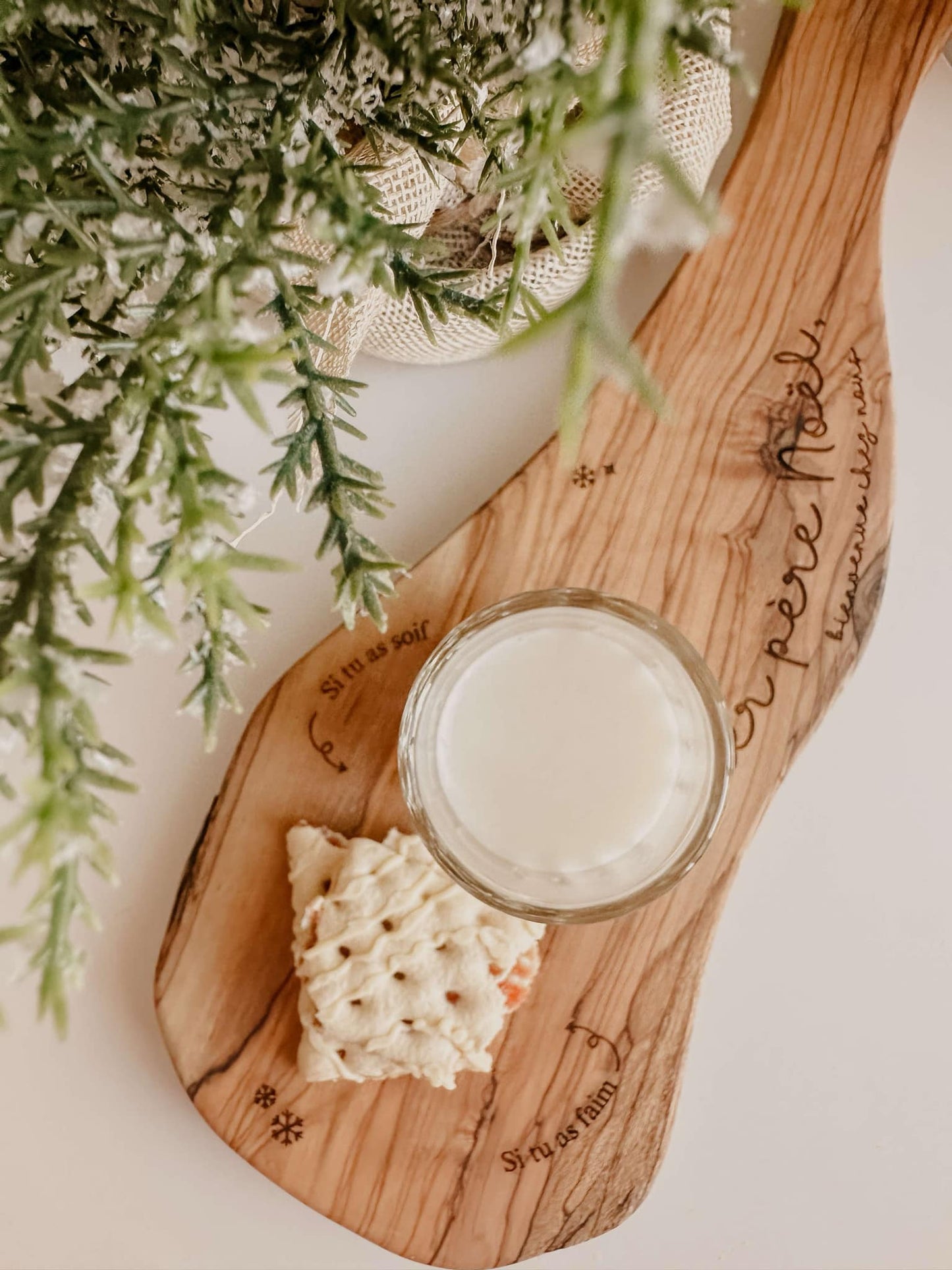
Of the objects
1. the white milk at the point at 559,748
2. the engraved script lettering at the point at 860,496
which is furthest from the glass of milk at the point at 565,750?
the engraved script lettering at the point at 860,496

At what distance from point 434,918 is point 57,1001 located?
1.21ft

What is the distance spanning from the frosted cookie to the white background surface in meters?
0.14

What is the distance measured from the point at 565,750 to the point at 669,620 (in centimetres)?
11

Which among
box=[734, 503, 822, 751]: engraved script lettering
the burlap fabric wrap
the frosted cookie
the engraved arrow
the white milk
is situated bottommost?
the frosted cookie

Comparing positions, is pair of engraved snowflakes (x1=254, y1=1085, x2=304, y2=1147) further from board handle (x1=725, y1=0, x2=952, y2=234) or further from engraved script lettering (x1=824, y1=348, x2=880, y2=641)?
board handle (x1=725, y1=0, x2=952, y2=234)

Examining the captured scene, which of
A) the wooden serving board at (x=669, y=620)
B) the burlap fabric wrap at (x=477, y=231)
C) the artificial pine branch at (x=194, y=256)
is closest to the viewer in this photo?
the artificial pine branch at (x=194, y=256)

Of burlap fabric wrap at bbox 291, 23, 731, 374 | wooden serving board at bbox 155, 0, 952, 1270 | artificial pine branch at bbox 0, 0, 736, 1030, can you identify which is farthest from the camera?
wooden serving board at bbox 155, 0, 952, 1270

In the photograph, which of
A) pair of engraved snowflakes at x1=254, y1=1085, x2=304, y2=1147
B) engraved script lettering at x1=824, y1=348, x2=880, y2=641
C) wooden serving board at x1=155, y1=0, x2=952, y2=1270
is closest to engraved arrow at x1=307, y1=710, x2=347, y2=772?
wooden serving board at x1=155, y1=0, x2=952, y2=1270

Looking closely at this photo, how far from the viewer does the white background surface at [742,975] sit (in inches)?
25.8

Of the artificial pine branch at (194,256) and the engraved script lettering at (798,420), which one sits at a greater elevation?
the engraved script lettering at (798,420)

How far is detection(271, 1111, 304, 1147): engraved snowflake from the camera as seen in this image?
0.59 meters

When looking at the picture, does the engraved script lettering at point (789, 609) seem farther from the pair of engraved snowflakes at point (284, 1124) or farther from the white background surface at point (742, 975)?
the pair of engraved snowflakes at point (284, 1124)

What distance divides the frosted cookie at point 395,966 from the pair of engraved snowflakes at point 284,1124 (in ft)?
0.10

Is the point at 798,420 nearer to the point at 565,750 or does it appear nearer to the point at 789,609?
the point at 789,609
